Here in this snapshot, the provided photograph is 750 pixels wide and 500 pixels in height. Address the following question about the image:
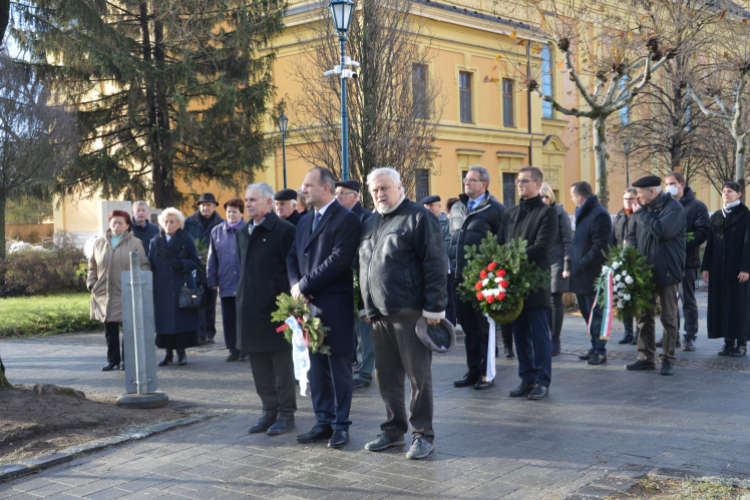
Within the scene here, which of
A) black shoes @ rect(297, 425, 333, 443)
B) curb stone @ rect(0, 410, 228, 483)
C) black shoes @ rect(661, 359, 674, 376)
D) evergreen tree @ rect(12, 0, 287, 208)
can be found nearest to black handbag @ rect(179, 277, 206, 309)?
curb stone @ rect(0, 410, 228, 483)

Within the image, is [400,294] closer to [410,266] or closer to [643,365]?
[410,266]

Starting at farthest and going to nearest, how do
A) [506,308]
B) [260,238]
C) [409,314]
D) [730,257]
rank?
1. [730,257]
2. [506,308]
3. [260,238]
4. [409,314]

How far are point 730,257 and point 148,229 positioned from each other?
309 inches

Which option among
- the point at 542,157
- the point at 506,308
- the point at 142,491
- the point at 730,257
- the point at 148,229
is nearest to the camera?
the point at 142,491

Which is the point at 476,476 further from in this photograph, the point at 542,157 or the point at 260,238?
the point at 542,157

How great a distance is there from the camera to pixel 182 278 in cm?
1053

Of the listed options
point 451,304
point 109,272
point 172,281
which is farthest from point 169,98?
point 451,304

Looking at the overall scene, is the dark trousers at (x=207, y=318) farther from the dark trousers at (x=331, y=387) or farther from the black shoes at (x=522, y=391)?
the dark trousers at (x=331, y=387)

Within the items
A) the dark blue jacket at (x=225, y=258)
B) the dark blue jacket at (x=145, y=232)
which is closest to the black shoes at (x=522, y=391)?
the dark blue jacket at (x=225, y=258)

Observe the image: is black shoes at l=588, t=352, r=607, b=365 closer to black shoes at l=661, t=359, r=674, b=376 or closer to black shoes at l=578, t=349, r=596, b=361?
black shoes at l=578, t=349, r=596, b=361

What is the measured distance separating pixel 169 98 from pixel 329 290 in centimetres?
2118

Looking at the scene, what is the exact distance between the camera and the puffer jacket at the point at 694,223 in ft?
35.3

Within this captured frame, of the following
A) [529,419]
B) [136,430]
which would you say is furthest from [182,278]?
[529,419]

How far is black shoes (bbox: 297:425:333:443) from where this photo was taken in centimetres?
647
